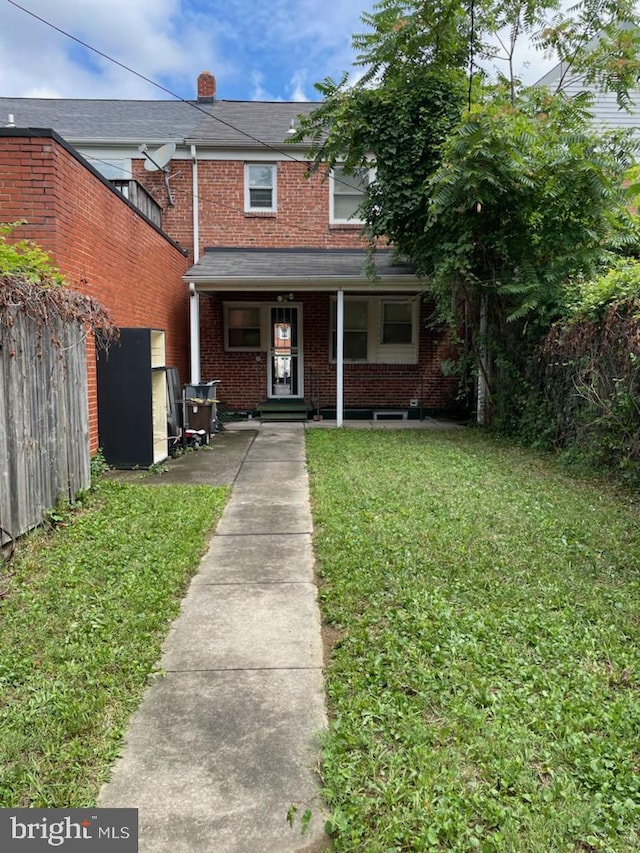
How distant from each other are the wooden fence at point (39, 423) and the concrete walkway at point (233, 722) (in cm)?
158

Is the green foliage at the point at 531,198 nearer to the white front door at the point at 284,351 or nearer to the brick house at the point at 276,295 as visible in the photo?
the brick house at the point at 276,295

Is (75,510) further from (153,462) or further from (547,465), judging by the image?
(547,465)

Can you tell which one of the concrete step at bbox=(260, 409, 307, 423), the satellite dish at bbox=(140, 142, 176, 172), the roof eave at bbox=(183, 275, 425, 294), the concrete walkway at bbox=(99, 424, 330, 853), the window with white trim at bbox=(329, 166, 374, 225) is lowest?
the concrete walkway at bbox=(99, 424, 330, 853)

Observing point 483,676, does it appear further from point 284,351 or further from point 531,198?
point 284,351

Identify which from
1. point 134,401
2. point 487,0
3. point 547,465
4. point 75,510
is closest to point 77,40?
point 134,401

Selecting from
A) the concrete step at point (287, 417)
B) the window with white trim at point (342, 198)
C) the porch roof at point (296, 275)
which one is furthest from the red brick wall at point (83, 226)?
the window with white trim at point (342, 198)

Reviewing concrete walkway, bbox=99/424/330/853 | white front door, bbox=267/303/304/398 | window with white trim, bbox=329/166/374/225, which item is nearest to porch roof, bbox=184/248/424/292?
white front door, bbox=267/303/304/398

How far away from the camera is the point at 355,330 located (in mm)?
14438

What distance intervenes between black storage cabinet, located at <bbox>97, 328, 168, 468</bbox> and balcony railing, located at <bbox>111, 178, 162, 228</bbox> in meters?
3.17

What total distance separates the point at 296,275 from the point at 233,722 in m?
10.2

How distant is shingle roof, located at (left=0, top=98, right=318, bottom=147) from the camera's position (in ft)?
46.4

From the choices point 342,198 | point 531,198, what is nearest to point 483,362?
point 531,198

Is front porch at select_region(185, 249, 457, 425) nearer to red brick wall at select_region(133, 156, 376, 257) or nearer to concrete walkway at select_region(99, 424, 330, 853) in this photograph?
red brick wall at select_region(133, 156, 376, 257)

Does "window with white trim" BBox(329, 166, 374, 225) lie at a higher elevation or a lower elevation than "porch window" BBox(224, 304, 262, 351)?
higher
